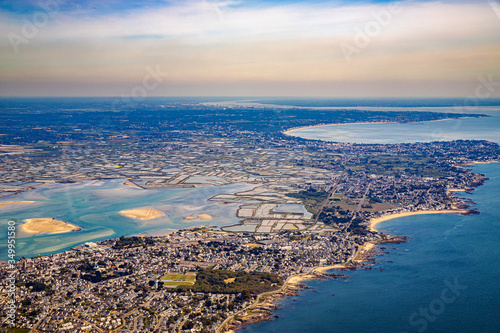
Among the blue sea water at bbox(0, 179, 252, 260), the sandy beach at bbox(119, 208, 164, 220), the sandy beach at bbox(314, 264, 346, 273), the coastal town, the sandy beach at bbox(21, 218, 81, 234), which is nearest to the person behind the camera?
the coastal town

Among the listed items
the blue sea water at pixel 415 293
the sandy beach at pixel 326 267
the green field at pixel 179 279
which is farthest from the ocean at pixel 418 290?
the green field at pixel 179 279

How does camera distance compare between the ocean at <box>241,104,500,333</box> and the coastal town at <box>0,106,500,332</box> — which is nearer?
the ocean at <box>241,104,500,333</box>

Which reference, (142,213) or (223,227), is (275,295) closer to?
(223,227)

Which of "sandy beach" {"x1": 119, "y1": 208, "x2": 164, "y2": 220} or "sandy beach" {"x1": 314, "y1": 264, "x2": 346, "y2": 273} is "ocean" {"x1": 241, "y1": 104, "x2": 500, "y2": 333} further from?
"sandy beach" {"x1": 119, "y1": 208, "x2": 164, "y2": 220}

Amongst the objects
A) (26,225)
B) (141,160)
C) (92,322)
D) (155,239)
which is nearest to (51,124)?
(141,160)

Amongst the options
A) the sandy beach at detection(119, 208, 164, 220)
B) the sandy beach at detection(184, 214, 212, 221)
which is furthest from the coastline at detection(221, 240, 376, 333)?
the sandy beach at detection(119, 208, 164, 220)

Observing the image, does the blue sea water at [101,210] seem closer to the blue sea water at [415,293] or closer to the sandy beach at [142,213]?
the sandy beach at [142,213]

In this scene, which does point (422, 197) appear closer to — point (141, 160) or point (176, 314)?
point (176, 314)

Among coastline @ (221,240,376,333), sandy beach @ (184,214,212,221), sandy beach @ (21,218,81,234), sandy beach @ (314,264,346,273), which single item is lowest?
coastline @ (221,240,376,333)
